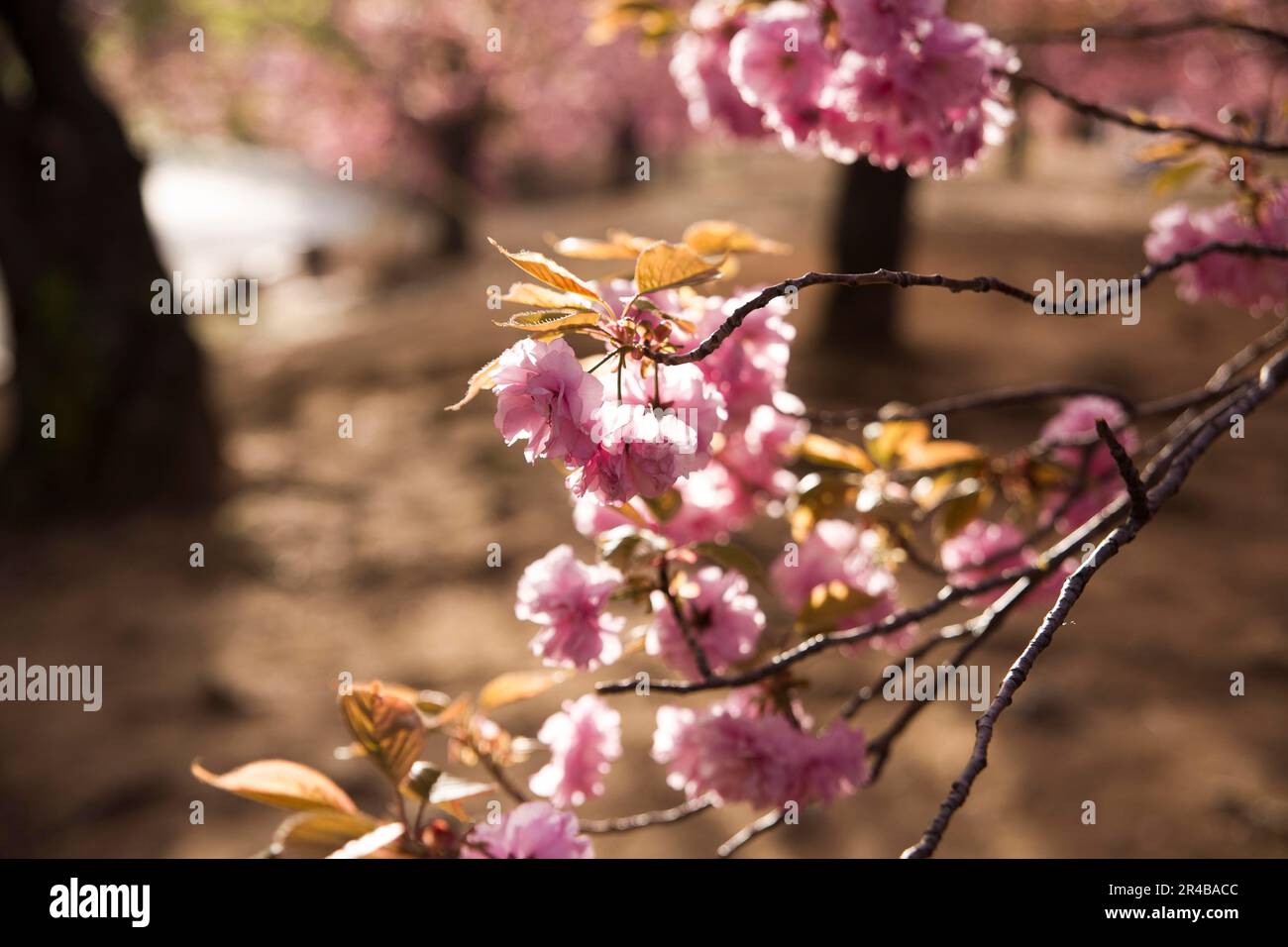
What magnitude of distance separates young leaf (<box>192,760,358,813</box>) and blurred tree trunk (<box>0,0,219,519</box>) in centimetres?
563

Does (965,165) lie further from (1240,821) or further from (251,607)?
(251,607)

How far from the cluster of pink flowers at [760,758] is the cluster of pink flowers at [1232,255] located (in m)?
0.88

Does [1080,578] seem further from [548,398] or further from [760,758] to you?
[760,758]

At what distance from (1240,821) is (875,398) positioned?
3880mm

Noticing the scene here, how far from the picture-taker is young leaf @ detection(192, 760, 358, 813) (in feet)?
3.86

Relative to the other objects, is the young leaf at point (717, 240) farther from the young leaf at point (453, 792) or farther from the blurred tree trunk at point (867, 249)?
the blurred tree trunk at point (867, 249)

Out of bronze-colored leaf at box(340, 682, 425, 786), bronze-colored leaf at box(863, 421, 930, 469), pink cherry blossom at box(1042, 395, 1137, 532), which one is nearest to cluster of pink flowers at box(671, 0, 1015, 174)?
bronze-colored leaf at box(863, 421, 930, 469)

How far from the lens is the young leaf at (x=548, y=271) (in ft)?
3.06

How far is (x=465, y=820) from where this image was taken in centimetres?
118

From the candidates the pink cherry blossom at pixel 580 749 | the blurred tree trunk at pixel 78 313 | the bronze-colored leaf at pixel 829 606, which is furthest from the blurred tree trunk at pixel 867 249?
the pink cherry blossom at pixel 580 749

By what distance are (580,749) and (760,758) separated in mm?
237

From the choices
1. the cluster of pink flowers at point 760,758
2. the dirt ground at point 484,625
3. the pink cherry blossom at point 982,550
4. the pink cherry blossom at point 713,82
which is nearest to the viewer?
the cluster of pink flowers at point 760,758

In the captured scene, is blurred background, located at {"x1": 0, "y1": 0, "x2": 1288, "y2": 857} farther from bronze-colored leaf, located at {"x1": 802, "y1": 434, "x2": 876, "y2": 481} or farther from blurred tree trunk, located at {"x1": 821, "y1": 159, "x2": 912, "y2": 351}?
bronze-colored leaf, located at {"x1": 802, "y1": 434, "x2": 876, "y2": 481}
